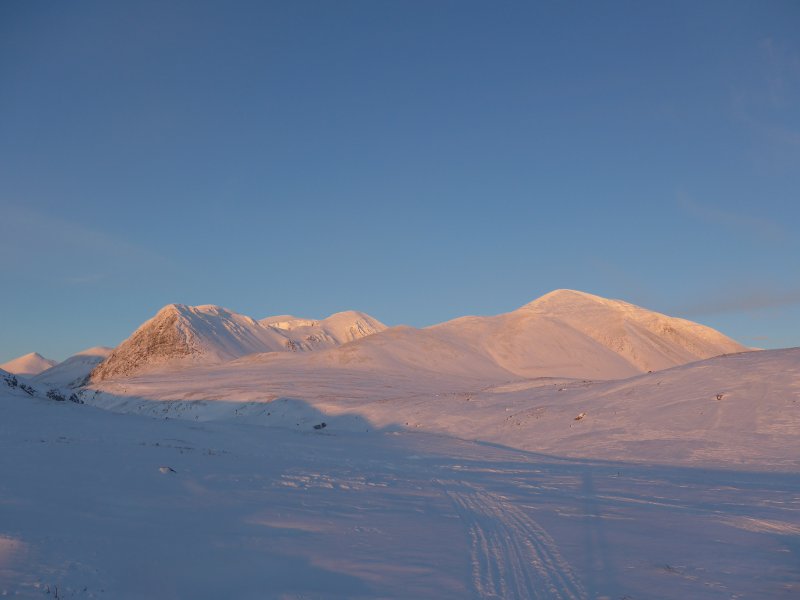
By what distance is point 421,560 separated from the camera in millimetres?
8859

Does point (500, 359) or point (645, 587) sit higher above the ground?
point (500, 359)

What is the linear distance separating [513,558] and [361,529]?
2.92 metres

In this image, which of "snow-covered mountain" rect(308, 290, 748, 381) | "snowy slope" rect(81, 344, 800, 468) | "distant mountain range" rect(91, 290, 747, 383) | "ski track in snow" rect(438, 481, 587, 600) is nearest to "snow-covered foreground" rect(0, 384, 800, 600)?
"ski track in snow" rect(438, 481, 587, 600)

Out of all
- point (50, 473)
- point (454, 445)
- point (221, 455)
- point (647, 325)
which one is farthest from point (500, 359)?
point (50, 473)

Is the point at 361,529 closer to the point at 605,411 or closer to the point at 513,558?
the point at 513,558

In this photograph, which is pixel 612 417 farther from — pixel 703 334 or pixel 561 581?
pixel 703 334

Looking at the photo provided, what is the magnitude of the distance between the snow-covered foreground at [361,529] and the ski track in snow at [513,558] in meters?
0.04

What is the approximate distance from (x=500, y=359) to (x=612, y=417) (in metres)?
70.7

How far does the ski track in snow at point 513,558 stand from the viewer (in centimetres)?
777

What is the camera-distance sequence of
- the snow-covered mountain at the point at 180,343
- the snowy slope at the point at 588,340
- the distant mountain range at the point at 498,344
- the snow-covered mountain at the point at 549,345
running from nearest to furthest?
1. the snow-covered mountain at the point at 549,345
2. the distant mountain range at the point at 498,344
3. the snowy slope at the point at 588,340
4. the snow-covered mountain at the point at 180,343

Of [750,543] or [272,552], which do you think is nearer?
[272,552]

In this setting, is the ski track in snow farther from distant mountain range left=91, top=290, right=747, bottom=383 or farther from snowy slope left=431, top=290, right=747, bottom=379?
snowy slope left=431, top=290, right=747, bottom=379

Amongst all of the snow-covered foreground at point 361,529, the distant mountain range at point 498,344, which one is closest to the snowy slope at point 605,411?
the snow-covered foreground at point 361,529

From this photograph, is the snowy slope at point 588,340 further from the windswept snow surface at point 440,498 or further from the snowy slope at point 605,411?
the windswept snow surface at point 440,498
